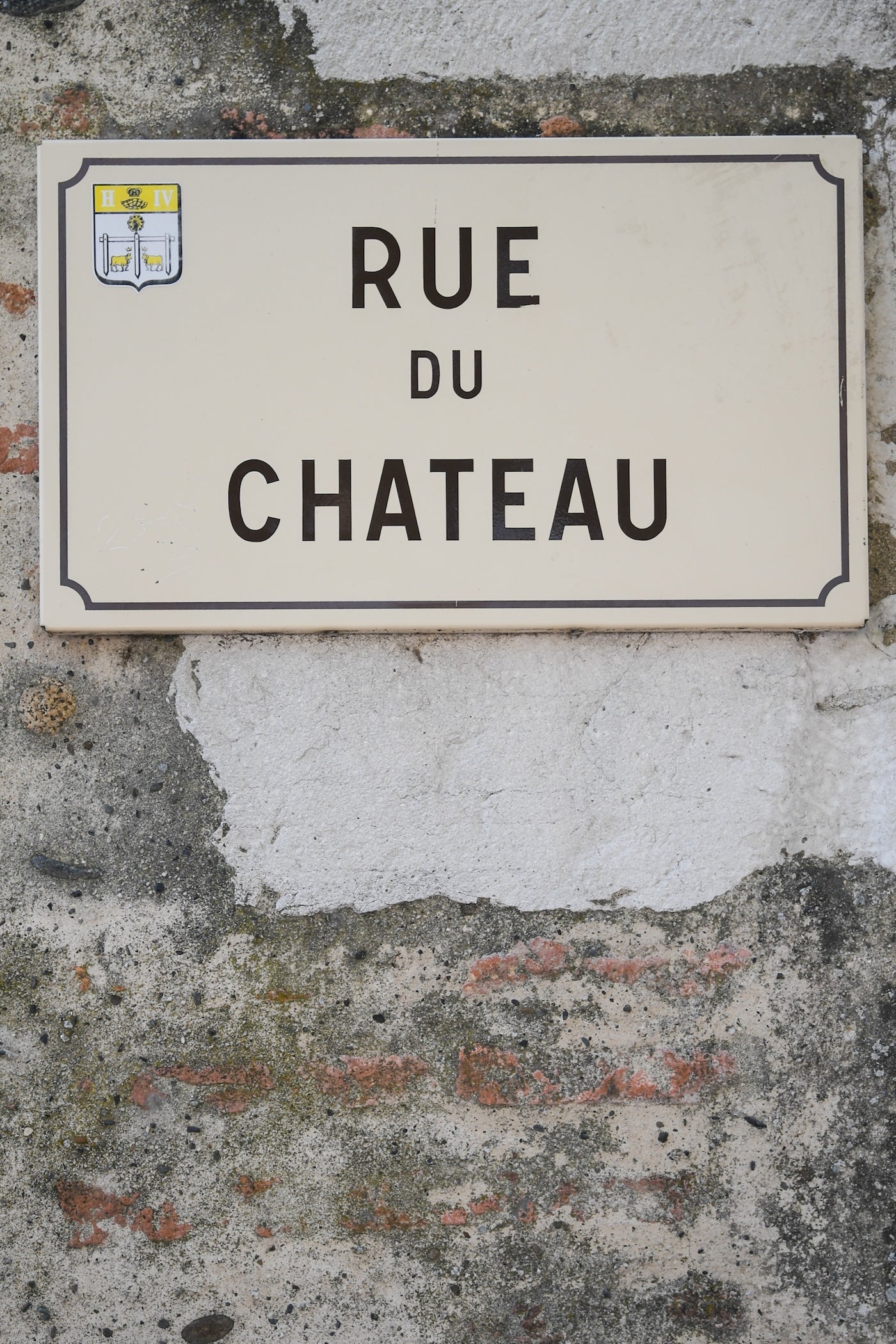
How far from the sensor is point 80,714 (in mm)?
1418

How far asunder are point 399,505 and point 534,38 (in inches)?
32.3

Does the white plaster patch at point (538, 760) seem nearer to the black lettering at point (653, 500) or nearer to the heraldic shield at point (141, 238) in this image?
the black lettering at point (653, 500)

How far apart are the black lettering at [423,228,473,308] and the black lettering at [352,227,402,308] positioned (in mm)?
47

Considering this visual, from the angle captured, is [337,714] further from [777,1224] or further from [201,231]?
[777,1224]

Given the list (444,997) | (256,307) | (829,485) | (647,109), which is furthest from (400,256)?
(444,997)

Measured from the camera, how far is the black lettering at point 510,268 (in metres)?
1.36

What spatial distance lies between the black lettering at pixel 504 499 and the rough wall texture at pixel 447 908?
0.68 feet

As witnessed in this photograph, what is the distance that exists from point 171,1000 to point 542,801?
0.69 metres

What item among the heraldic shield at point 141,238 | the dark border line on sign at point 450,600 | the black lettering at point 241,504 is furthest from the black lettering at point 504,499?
the heraldic shield at point 141,238

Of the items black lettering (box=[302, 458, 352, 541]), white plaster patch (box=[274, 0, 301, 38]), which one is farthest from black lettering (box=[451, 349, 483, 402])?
white plaster patch (box=[274, 0, 301, 38])

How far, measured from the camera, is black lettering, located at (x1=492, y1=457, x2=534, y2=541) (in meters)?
1.36

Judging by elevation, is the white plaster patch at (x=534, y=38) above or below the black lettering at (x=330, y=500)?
above

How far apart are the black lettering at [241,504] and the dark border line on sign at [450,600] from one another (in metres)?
0.11

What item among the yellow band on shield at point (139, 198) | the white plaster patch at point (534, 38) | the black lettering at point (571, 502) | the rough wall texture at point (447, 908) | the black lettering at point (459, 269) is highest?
the white plaster patch at point (534, 38)
